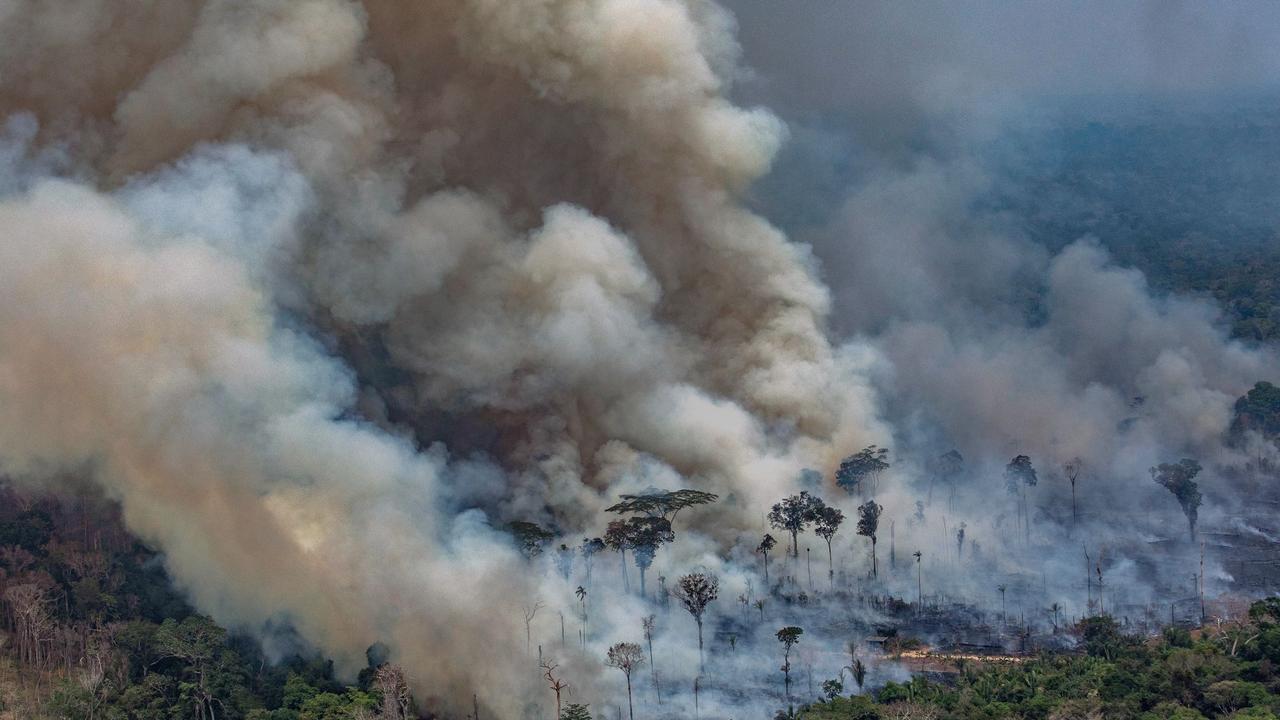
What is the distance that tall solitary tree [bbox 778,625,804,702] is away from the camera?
43375mm

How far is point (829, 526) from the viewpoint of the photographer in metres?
51.2

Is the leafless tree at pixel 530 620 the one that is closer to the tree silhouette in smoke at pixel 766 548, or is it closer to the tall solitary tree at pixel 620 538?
the tall solitary tree at pixel 620 538

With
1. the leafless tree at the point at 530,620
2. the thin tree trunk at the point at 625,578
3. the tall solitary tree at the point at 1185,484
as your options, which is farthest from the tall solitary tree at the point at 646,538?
the tall solitary tree at the point at 1185,484

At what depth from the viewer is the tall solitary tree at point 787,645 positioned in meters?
43.4

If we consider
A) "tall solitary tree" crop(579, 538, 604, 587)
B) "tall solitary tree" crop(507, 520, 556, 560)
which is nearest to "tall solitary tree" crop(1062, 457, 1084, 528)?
"tall solitary tree" crop(579, 538, 604, 587)

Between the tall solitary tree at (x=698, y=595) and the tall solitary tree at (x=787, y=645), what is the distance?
2.58 metres

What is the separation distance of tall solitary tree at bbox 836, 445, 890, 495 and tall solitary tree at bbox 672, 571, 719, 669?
9611 mm

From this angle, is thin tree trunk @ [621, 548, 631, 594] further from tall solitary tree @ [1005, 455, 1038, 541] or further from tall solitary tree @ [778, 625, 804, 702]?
tall solitary tree @ [1005, 455, 1038, 541]

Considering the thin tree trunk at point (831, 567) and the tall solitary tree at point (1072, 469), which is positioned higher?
the tall solitary tree at point (1072, 469)

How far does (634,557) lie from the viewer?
164 ft

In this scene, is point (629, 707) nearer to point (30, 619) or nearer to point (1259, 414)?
point (30, 619)

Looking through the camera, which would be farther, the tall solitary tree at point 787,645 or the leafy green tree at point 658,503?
the leafy green tree at point 658,503

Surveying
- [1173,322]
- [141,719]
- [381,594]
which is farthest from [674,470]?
[1173,322]

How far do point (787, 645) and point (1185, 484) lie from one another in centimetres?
2155
